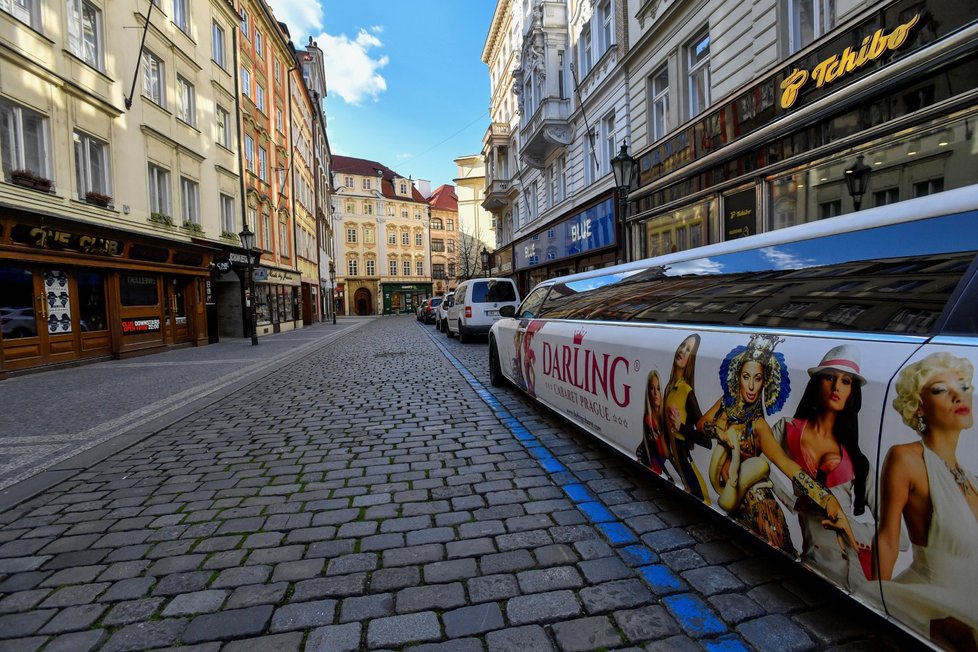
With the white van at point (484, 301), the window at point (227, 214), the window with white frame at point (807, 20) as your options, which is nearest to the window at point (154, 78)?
the window at point (227, 214)

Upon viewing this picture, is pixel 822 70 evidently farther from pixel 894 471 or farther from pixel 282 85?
pixel 282 85

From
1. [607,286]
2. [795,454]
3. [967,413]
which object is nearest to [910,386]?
[967,413]

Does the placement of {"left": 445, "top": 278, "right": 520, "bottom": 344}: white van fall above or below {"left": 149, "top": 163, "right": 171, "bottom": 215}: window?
below

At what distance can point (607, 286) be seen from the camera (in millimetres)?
4375

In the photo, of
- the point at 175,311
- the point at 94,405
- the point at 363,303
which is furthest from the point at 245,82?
the point at 363,303

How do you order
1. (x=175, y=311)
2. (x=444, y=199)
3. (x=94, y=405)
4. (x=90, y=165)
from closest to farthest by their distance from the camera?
(x=94, y=405) < (x=90, y=165) < (x=175, y=311) < (x=444, y=199)

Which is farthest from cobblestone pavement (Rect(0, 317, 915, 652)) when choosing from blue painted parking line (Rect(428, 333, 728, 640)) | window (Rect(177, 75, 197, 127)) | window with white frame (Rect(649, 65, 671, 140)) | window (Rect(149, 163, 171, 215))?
window (Rect(177, 75, 197, 127))

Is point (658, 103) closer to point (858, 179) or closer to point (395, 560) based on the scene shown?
point (858, 179)

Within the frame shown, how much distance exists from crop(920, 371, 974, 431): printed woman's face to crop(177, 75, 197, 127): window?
19.5 meters

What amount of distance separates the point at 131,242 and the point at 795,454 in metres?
15.1

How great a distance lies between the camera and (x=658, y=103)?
13.8m

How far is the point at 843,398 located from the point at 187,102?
2047cm

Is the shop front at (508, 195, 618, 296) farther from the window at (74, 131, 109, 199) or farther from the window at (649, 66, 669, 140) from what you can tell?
the window at (74, 131, 109, 199)

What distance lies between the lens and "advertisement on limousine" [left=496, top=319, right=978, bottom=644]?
4.68ft
